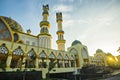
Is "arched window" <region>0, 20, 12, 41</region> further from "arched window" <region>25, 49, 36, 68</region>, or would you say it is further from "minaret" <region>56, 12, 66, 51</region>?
"minaret" <region>56, 12, 66, 51</region>

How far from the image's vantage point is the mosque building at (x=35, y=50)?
20.4m

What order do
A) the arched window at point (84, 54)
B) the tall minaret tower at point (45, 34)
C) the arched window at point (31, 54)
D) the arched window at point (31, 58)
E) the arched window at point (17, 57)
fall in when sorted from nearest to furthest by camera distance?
the arched window at point (17, 57) < the arched window at point (31, 58) < the arched window at point (31, 54) < the tall minaret tower at point (45, 34) < the arched window at point (84, 54)

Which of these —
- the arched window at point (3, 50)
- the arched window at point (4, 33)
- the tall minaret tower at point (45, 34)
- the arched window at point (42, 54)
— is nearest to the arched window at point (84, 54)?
the tall minaret tower at point (45, 34)

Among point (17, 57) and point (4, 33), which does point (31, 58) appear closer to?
point (17, 57)

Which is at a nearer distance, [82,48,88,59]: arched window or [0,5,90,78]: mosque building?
[0,5,90,78]: mosque building

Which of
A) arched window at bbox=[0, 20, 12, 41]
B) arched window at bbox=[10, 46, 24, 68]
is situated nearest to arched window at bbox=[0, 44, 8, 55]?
arched window at bbox=[10, 46, 24, 68]

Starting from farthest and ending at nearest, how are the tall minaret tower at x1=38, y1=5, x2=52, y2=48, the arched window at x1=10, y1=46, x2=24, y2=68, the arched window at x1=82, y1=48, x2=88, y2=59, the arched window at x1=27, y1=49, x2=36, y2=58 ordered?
the arched window at x1=82, y1=48, x2=88, y2=59 → the tall minaret tower at x1=38, y1=5, x2=52, y2=48 → the arched window at x1=27, y1=49, x2=36, y2=58 → the arched window at x1=10, y1=46, x2=24, y2=68

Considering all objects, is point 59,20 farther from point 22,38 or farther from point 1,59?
point 1,59

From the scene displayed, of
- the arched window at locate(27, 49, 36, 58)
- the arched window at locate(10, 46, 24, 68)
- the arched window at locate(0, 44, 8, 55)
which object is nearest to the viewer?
the arched window at locate(0, 44, 8, 55)

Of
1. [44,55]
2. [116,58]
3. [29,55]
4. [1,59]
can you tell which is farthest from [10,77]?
[116,58]

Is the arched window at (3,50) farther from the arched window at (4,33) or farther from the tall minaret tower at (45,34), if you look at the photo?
the tall minaret tower at (45,34)

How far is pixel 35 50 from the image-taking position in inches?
947

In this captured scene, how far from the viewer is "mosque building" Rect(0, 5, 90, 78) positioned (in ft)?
67.0

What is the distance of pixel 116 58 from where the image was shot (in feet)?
210
